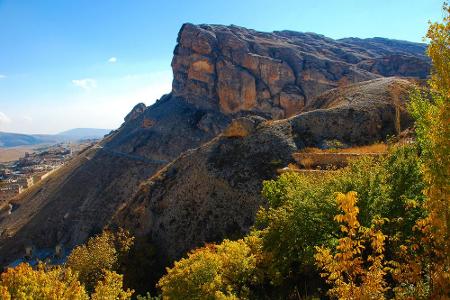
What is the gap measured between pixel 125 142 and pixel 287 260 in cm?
6878

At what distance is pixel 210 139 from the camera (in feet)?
249

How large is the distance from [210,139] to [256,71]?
19.5 m

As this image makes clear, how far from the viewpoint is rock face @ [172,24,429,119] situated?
8144cm

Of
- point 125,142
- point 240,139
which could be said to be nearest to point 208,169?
point 240,139

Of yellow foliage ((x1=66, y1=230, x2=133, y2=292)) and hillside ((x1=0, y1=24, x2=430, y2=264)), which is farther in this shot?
hillside ((x1=0, y1=24, x2=430, y2=264))

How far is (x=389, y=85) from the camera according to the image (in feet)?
139

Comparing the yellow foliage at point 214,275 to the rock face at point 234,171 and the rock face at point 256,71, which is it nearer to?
the rock face at point 234,171

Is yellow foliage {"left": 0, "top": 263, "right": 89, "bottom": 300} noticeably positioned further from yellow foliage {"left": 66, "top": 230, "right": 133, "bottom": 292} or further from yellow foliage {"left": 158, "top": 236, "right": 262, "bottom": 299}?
yellow foliage {"left": 66, "top": 230, "right": 133, "bottom": 292}

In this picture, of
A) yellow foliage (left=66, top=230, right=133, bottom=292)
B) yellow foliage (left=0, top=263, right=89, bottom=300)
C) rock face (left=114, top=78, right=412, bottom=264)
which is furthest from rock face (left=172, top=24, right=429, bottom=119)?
yellow foliage (left=0, top=263, right=89, bottom=300)

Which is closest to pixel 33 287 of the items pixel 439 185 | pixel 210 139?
pixel 439 185

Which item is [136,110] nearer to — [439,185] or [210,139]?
[210,139]

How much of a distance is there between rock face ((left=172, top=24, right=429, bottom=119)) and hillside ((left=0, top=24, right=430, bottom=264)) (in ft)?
0.79

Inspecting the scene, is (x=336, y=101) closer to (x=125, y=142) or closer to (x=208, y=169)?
(x=208, y=169)

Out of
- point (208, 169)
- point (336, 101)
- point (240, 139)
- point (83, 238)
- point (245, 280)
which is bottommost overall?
point (83, 238)
